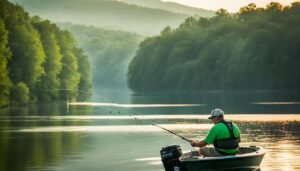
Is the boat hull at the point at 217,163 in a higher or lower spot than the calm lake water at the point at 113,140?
higher

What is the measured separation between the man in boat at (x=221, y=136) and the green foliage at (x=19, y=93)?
80915 millimetres

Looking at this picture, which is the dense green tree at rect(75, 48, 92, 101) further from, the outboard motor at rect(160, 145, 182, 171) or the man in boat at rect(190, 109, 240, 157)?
the man in boat at rect(190, 109, 240, 157)

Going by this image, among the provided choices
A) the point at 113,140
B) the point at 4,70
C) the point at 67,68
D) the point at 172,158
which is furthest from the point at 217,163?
the point at 67,68

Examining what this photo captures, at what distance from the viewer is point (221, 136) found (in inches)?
1200

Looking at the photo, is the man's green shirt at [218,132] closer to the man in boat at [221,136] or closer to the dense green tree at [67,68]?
the man in boat at [221,136]

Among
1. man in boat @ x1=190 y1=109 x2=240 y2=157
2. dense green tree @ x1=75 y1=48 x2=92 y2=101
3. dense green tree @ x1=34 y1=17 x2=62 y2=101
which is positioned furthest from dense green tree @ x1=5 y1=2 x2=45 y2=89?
man in boat @ x1=190 y1=109 x2=240 y2=157

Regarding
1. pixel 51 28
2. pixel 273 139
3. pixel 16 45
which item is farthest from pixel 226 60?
pixel 273 139

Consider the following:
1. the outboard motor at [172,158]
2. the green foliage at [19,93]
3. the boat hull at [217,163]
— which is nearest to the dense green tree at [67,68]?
the green foliage at [19,93]

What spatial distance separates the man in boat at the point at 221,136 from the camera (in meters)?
30.4

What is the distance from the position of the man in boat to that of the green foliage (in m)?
80.9

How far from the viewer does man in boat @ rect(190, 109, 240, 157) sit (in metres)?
30.4

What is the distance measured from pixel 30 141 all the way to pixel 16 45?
66287 mm

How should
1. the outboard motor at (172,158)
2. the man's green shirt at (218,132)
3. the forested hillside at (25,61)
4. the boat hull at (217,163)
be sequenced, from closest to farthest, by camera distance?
the boat hull at (217,163) → the man's green shirt at (218,132) → the outboard motor at (172,158) → the forested hillside at (25,61)

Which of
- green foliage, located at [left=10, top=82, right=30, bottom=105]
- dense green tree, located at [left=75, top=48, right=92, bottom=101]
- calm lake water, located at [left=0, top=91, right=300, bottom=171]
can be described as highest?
dense green tree, located at [left=75, top=48, right=92, bottom=101]
